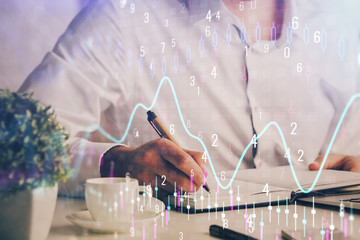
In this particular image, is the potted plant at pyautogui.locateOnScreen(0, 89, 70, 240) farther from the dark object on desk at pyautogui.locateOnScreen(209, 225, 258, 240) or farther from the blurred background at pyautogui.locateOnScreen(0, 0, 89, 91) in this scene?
the blurred background at pyautogui.locateOnScreen(0, 0, 89, 91)

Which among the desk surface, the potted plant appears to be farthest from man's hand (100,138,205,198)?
the potted plant

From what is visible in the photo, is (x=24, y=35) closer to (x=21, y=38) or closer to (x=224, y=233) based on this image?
(x=21, y=38)

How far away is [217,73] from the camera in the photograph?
1.05 m

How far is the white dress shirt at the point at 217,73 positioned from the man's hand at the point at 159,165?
14 cm

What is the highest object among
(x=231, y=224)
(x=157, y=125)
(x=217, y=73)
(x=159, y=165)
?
(x=217, y=73)

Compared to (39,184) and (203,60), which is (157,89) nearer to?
(203,60)

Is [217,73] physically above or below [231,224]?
above

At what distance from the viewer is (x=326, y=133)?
3.49ft

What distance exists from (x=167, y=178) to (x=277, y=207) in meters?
0.25

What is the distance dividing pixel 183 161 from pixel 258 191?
0.18 metres

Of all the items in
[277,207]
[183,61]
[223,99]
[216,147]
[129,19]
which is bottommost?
[277,207]

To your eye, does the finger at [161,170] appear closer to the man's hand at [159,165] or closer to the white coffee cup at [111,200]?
the man's hand at [159,165]

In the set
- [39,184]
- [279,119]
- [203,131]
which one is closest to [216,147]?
[203,131]

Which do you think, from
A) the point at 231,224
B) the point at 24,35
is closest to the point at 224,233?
the point at 231,224
